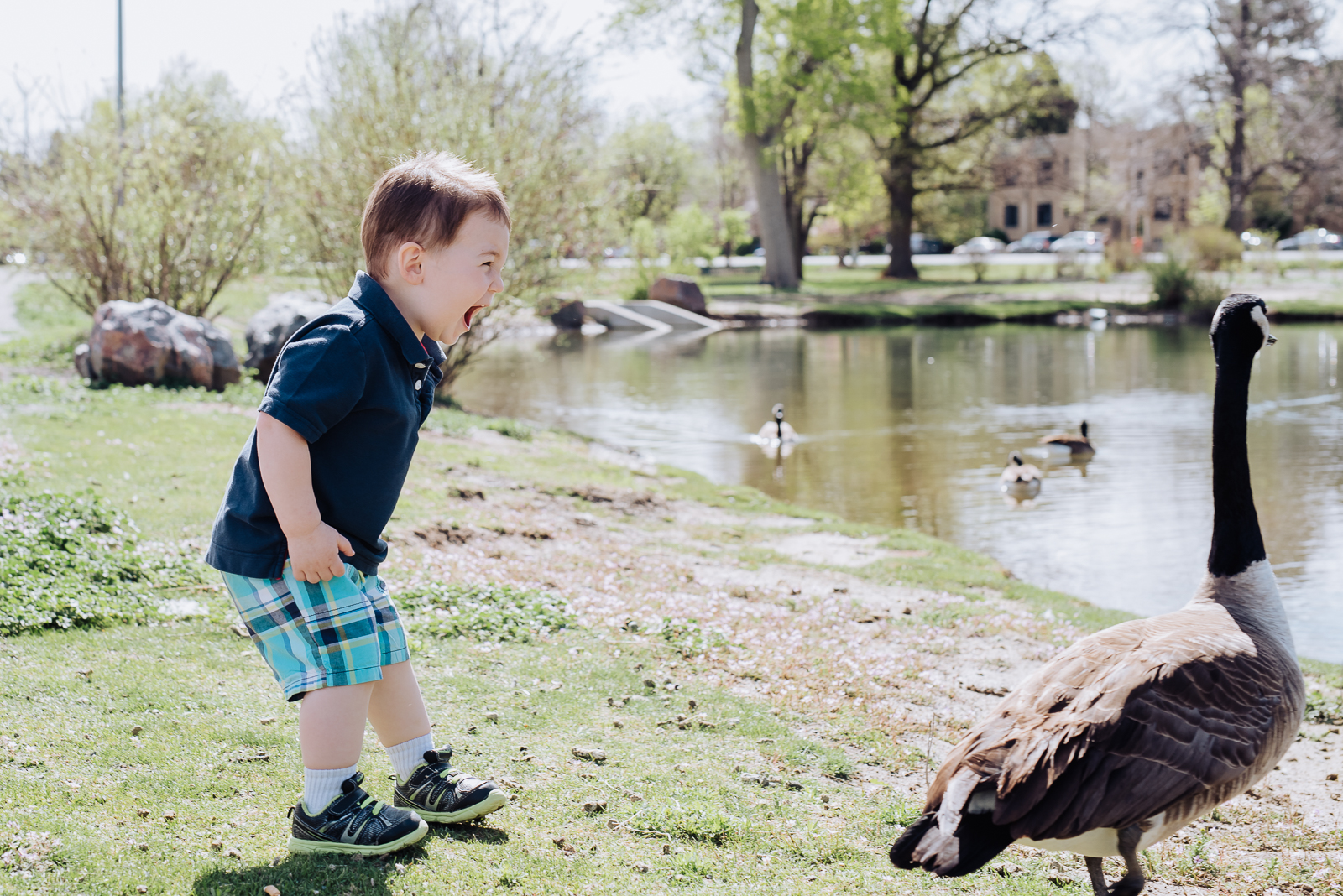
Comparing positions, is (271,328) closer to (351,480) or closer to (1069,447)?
(1069,447)

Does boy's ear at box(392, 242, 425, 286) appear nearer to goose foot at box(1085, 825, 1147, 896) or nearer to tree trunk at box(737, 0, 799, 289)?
goose foot at box(1085, 825, 1147, 896)

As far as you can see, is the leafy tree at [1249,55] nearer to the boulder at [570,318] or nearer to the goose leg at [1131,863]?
the boulder at [570,318]

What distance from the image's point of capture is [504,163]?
18.7 metres

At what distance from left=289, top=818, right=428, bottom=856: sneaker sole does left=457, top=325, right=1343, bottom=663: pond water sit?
8.14 meters

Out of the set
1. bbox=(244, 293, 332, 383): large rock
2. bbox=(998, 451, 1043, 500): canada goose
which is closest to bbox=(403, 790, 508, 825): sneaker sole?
bbox=(998, 451, 1043, 500): canada goose

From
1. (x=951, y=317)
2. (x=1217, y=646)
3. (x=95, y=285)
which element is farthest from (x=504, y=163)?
(x=951, y=317)

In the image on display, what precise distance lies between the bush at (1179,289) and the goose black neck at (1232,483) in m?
41.0

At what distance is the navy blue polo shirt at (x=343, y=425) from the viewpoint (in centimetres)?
344

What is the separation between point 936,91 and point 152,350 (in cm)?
4768

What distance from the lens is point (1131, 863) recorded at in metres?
3.60

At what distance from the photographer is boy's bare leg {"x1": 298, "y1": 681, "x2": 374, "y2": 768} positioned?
3.62 meters

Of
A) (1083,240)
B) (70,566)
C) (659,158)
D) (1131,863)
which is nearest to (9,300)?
(70,566)

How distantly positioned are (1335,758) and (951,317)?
40.8 metres

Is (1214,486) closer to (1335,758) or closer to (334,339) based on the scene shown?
(1335,758)
